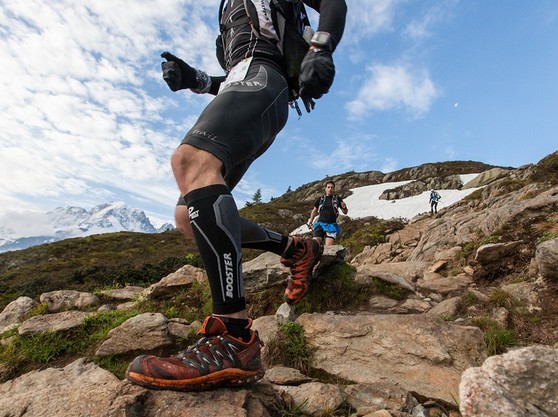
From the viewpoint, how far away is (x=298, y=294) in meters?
4.37

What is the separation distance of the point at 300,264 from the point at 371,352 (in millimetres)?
1246

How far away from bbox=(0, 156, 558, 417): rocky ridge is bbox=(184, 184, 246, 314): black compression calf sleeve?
1.86 feet

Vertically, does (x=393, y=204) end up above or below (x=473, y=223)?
above

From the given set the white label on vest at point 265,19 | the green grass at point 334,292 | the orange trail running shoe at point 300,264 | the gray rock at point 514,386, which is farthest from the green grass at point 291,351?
the white label on vest at point 265,19

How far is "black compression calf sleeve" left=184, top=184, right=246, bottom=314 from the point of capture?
2086 millimetres

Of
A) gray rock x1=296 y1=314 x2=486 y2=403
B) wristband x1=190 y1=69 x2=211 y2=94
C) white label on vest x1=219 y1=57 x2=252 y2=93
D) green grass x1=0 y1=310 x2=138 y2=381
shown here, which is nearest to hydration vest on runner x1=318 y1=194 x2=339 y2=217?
gray rock x1=296 y1=314 x2=486 y2=403

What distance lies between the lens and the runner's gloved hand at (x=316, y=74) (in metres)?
2.32

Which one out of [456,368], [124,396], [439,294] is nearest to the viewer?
[124,396]

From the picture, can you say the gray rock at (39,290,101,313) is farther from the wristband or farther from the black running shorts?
the black running shorts

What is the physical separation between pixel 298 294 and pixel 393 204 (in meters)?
45.6

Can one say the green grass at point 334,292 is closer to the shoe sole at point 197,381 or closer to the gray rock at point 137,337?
the gray rock at point 137,337

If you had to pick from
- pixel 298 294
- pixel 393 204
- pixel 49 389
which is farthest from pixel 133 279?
pixel 393 204

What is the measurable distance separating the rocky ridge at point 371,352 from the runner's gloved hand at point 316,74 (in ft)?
6.05

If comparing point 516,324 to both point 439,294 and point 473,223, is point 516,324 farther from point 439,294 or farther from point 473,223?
point 473,223
